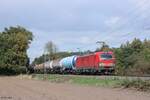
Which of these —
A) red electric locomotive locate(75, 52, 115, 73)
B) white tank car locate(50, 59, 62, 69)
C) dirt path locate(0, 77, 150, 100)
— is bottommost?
dirt path locate(0, 77, 150, 100)

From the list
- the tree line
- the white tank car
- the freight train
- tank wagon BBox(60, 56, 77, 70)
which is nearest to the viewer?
the freight train

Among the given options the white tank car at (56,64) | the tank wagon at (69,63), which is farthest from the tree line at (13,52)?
the tank wagon at (69,63)

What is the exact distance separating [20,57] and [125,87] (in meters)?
62.9

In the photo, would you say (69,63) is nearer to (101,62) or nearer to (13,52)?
(13,52)

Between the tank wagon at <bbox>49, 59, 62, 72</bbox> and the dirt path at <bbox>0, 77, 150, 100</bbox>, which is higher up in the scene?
the tank wagon at <bbox>49, 59, 62, 72</bbox>

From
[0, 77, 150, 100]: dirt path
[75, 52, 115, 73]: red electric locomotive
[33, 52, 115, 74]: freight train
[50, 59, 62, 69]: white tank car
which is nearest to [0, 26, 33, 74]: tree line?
[50, 59, 62, 69]: white tank car

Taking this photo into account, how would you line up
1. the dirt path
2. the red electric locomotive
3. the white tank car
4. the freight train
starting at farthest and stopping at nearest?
the white tank car → the freight train → the red electric locomotive → the dirt path

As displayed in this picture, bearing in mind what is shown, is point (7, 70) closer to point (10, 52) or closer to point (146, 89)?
point (10, 52)

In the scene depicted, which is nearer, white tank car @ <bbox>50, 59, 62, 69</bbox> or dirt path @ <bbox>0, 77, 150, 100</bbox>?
dirt path @ <bbox>0, 77, 150, 100</bbox>

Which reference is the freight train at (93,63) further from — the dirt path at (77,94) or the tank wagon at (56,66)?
the dirt path at (77,94)

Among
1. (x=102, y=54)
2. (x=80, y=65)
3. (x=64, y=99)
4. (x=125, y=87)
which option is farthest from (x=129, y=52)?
(x=64, y=99)

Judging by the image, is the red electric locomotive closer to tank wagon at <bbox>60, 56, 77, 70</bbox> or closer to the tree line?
tank wagon at <bbox>60, 56, 77, 70</bbox>

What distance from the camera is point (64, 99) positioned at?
25.4m

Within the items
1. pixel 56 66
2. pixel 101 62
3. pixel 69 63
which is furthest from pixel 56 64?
pixel 101 62
